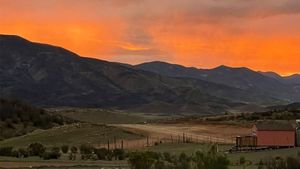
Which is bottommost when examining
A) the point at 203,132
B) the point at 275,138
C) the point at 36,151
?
the point at 36,151

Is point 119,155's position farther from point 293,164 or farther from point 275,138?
point 275,138

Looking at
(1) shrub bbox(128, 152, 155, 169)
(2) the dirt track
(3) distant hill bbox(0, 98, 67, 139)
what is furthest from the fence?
(1) shrub bbox(128, 152, 155, 169)

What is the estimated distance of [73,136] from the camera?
272ft

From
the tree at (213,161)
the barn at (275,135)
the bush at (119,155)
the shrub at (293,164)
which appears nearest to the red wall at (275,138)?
the barn at (275,135)

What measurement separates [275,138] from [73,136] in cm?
2812

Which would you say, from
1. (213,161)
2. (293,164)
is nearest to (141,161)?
Result: (213,161)

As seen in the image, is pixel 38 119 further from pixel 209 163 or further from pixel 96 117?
pixel 209 163

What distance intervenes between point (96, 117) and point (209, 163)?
13088 centimetres

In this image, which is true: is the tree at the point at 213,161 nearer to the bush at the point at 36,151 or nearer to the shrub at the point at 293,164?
the shrub at the point at 293,164

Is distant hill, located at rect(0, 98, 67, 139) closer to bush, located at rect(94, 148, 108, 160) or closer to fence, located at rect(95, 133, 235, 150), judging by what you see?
fence, located at rect(95, 133, 235, 150)

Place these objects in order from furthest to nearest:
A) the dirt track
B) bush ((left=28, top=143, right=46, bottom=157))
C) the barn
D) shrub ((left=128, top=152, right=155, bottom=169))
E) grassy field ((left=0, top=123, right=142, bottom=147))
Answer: the dirt track < grassy field ((left=0, top=123, right=142, bottom=147)) < the barn < bush ((left=28, top=143, right=46, bottom=157)) < shrub ((left=128, top=152, right=155, bottom=169))

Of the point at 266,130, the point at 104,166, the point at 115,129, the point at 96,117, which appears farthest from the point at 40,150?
the point at 96,117

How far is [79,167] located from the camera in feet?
139

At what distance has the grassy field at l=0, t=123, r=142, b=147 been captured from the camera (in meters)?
77.8
